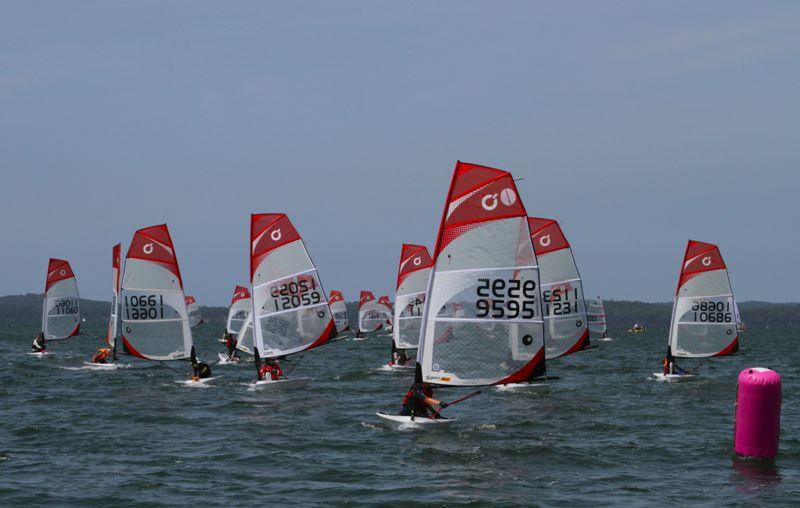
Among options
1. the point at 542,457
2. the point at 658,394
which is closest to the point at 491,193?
the point at 542,457

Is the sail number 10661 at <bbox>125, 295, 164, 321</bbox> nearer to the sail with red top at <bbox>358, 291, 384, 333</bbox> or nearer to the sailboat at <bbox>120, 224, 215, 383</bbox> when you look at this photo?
the sailboat at <bbox>120, 224, 215, 383</bbox>

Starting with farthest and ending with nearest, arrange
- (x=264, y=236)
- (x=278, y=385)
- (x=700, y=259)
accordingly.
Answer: (x=700, y=259) < (x=278, y=385) < (x=264, y=236)

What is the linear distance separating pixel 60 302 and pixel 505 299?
1668 inches

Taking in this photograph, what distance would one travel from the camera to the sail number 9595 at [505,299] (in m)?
23.9

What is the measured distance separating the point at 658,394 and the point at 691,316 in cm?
642

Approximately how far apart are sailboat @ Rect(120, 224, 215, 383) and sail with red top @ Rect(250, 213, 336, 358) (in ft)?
14.1

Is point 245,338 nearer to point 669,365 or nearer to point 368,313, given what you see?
point 669,365

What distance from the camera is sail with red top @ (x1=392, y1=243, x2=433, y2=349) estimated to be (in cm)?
4828

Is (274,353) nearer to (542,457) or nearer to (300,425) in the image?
(300,425)

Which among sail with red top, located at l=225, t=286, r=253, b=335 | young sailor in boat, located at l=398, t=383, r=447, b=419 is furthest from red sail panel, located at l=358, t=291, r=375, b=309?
young sailor in boat, located at l=398, t=383, r=447, b=419

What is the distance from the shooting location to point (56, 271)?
59.1m

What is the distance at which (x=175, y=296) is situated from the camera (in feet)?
131

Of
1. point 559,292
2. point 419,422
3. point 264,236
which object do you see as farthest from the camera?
point 559,292

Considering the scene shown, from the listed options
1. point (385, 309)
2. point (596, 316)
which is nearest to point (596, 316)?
point (596, 316)
